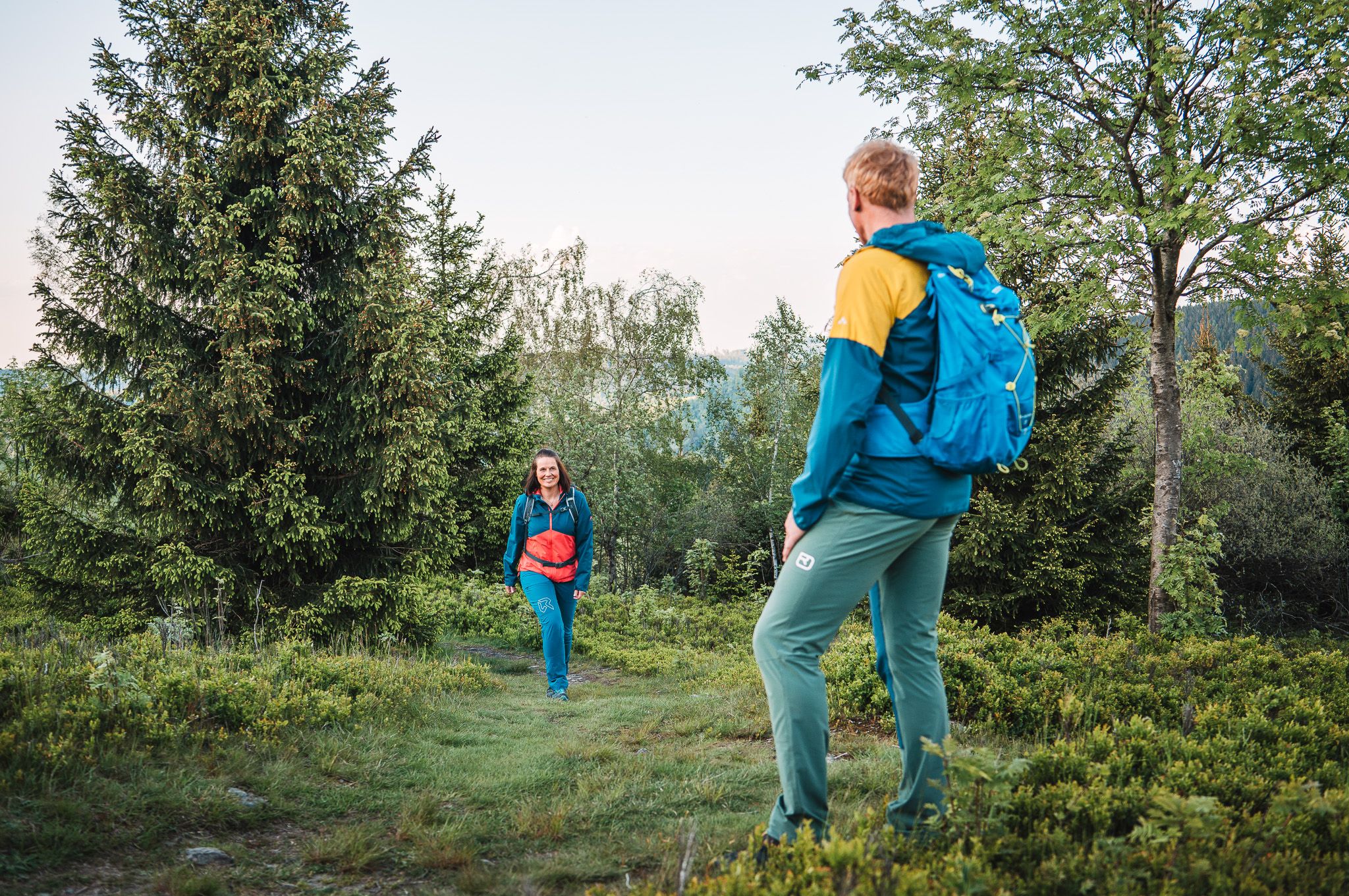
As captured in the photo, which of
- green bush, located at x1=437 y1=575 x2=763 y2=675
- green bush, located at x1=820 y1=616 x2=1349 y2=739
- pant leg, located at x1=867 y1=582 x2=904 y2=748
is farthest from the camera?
green bush, located at x1=437 y1=575 x2=763 y2=675

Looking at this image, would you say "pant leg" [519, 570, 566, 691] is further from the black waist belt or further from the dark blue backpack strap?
the dark blue backpack strap

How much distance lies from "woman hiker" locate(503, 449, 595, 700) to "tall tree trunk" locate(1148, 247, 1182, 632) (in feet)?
19.5

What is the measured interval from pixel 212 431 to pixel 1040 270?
10.9 m

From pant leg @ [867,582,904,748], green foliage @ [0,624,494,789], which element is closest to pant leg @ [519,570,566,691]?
green foliage @ [0,624,494,789]

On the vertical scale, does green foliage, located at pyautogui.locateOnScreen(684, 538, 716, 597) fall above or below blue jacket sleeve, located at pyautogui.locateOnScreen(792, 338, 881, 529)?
below

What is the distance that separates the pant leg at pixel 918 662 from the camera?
2680 mm

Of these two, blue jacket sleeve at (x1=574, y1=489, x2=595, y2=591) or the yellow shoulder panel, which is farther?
blue jacket sleeve at (x1=574, y1=489, x2=595, y2=591)

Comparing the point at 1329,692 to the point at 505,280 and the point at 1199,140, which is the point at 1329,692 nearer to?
the point at 1199,140

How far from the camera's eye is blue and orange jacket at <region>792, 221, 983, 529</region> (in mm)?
2459

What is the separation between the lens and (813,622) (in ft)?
8.32

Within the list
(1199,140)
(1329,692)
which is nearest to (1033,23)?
(1199,140)

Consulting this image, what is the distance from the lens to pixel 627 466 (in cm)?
1992

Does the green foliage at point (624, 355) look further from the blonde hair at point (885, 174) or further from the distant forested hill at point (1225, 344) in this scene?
the blonde hair at point (885, 174)

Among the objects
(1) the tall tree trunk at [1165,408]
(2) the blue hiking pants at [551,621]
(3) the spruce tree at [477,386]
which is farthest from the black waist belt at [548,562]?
(1) the tall tree trunk at [1165,408]
